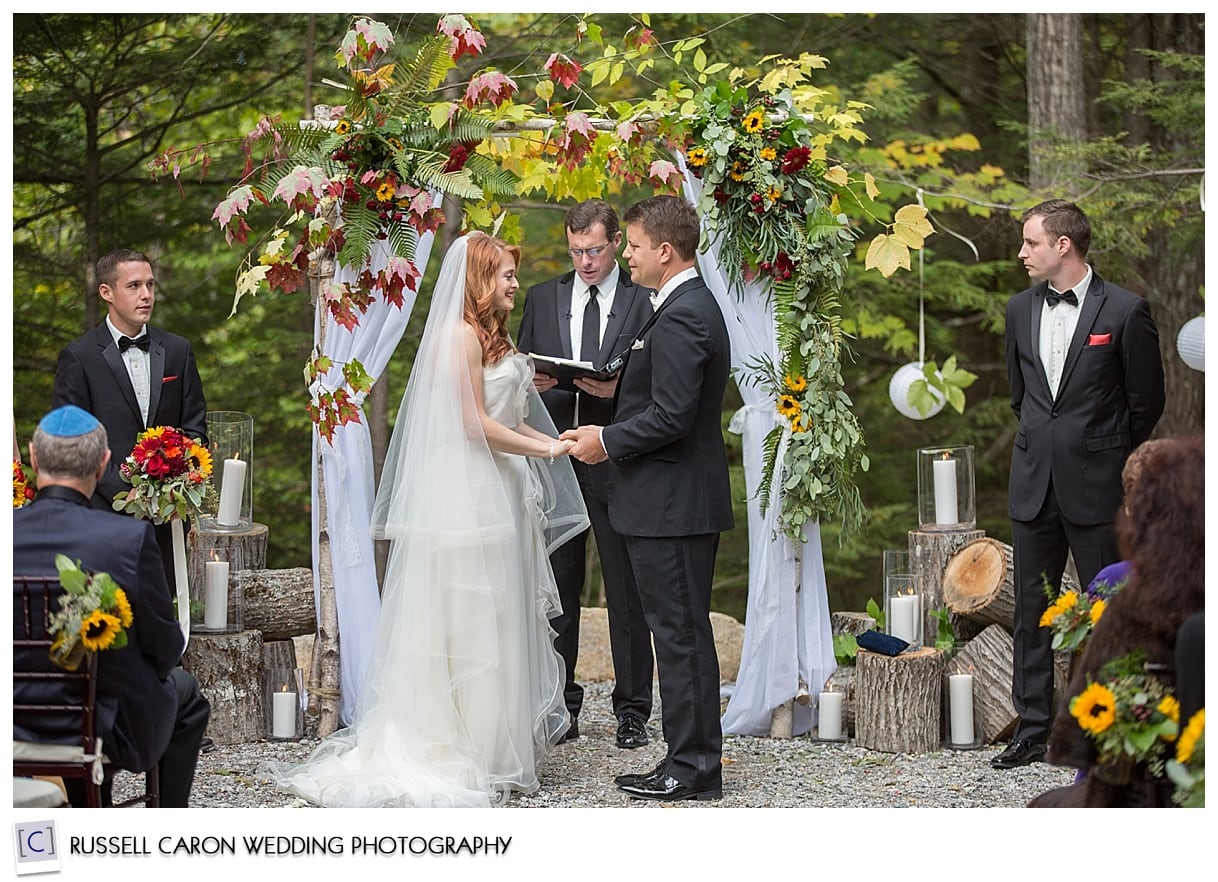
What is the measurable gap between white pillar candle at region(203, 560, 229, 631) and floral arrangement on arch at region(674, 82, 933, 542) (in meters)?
2.18

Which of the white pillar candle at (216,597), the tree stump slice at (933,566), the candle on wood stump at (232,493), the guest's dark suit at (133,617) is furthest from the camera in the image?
the tree stump slice at (933,566)

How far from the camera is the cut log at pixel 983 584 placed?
5586 millimetres

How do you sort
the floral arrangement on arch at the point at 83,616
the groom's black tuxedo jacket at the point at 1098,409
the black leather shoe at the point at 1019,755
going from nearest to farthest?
the floral arrangement on arch at the point at 83,616
the groom's black tuxedo jacket at the point at 1098,409
the black leather shoe at the point at 1019,755

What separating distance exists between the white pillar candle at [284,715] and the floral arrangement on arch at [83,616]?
→ 2.23 meters

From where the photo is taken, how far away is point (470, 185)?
4.96m

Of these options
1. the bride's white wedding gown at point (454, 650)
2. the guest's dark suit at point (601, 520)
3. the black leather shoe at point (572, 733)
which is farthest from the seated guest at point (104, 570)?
the black leather shoe at point (572, 733)

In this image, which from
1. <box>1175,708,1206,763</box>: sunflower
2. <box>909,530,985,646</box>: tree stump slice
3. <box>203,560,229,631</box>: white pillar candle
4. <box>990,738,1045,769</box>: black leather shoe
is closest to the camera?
<box>1175,708,1206,763</box>: sunflower

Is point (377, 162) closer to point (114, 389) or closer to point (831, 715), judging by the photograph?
point (114, 389)

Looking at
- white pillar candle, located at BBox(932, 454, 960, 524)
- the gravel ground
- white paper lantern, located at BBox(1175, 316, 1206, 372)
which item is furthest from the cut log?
white paper lantern, located at BBox(1175, 316, 1206, 372)

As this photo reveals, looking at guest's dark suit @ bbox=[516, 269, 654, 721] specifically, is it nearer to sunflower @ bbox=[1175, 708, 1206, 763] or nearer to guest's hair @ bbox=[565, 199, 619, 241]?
guest's hair @ bbox=[565, 199, 619, 241]

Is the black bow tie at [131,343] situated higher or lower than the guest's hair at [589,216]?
lower

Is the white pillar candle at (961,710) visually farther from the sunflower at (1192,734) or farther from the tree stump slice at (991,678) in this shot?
the sunflower at (1192,734)

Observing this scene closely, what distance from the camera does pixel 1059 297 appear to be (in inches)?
198

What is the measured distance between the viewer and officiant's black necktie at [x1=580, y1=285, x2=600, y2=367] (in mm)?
5520
